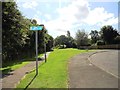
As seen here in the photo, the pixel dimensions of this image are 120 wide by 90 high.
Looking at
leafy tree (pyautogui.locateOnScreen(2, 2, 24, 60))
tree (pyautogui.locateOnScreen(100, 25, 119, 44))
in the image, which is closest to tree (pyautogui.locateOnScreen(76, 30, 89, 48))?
tree (pyautogui.locateOnScreen(100, 25, 119, 44))

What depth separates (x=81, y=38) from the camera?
138 meters

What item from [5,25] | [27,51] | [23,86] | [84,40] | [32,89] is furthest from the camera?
[84,40]

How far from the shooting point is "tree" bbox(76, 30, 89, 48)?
135 metres

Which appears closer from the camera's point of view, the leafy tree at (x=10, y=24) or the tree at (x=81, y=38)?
the leafy tree at (x=10, y=24)

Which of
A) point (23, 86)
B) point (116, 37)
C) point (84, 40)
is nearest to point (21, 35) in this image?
point (23, 86)

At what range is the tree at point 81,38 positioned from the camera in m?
135

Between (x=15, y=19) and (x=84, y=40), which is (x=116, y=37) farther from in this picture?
(x=15, y=19)

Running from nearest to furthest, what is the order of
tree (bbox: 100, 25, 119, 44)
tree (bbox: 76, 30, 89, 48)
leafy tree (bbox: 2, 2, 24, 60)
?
leafy tree (bbox: 2, 2, 24, 60)
tree (bbox: 100, 25, 119, 44)
tree (bbox: 76, 30, 89, 48)

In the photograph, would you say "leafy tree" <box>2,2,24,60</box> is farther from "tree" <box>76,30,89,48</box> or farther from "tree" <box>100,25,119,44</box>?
"tree" <box>76,30,89,48</box>

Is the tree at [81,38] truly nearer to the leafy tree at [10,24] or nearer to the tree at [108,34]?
the tree at [108,34]

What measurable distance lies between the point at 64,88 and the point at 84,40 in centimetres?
12698

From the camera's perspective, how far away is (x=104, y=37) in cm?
10381

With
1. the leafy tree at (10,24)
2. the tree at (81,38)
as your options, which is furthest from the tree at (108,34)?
the leafy tree at (10,24)

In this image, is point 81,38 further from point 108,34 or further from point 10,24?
point 10,24
